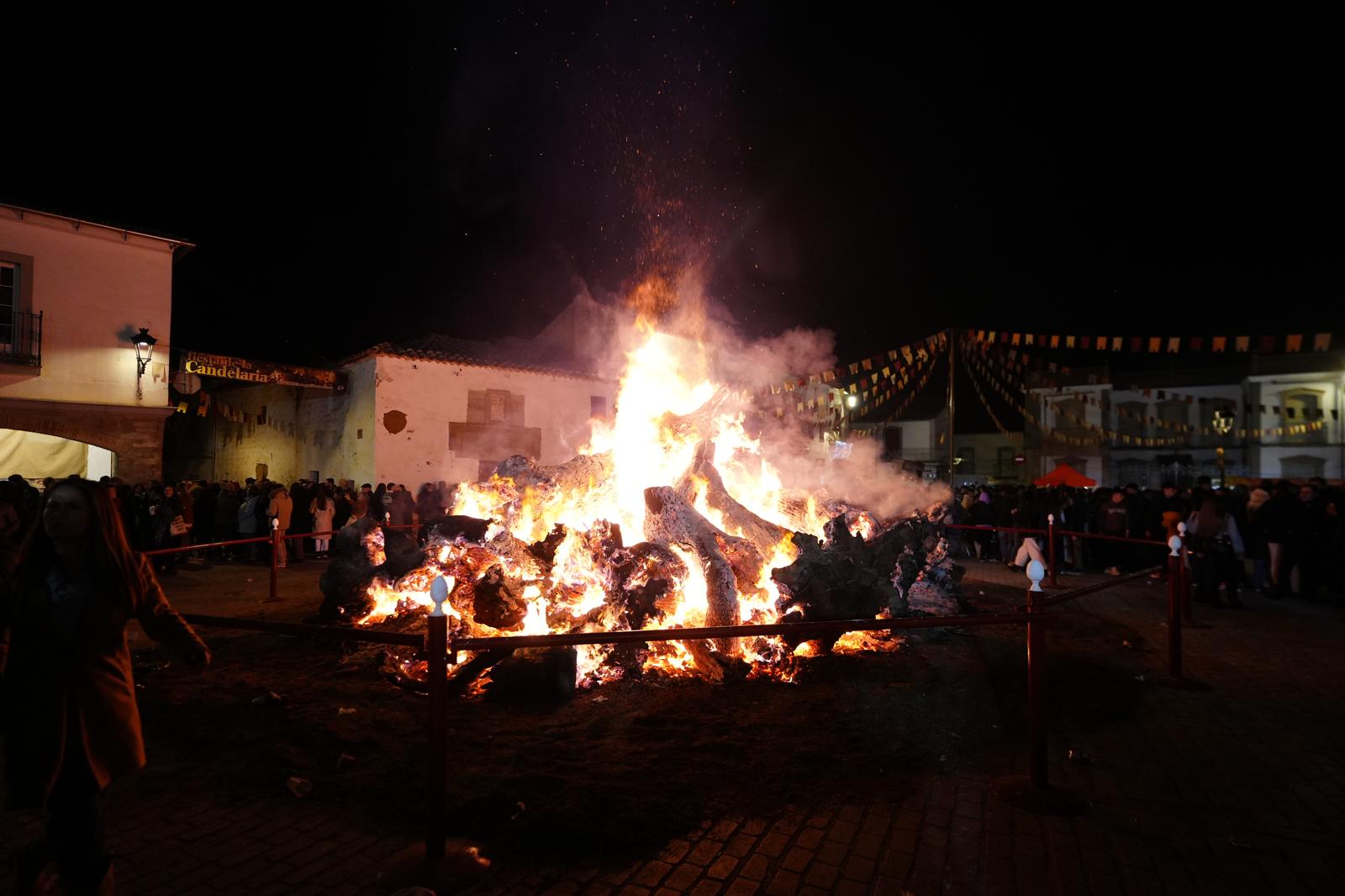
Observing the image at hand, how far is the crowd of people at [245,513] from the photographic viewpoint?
43.4 ft

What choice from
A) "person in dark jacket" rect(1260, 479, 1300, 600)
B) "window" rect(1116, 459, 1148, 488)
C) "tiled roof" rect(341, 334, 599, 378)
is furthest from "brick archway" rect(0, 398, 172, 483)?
"window" rect(1116, 459, 1148, 488)

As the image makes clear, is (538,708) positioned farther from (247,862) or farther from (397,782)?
(247,862)

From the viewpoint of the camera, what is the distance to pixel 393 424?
20.2 m

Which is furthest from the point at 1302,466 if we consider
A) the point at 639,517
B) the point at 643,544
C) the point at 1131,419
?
the point at 643,544

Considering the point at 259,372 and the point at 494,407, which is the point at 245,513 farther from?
the point at 494,407

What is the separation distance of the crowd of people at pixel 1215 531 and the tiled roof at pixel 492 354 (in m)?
14.9

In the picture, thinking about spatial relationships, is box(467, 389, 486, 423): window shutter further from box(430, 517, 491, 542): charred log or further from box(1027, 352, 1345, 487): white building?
box(1027, 352, 1345, 487): white building

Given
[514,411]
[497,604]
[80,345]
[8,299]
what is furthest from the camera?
[514,411]

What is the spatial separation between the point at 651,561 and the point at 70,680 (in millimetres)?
5470

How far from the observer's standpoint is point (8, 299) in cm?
1442

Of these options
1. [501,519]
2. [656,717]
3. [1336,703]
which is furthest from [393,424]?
[1336,703]

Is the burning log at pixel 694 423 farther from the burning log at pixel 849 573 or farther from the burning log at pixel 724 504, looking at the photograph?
the burning log at pixel 849 573

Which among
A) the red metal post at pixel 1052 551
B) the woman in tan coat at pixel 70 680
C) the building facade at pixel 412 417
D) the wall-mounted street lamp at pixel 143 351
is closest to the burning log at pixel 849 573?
the red metal post at pixel 1052 551

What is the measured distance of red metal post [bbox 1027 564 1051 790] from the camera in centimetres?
416
